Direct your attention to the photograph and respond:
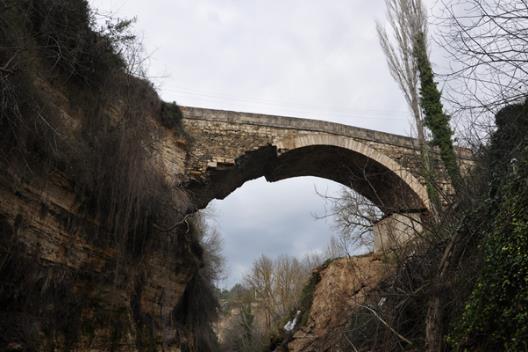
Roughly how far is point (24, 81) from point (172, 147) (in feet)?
17.1

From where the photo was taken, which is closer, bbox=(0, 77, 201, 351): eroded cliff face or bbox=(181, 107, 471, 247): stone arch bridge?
bbox=(0, 77, 201, 351): eroded cliff face

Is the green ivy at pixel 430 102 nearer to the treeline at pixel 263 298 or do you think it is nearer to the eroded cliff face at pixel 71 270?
the eroded cliff face at pixel 71 270

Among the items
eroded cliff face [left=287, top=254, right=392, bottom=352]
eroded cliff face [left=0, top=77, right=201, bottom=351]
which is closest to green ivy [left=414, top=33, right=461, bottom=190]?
eroded cliff face [left=287, top=254, right=392, bottom=352]

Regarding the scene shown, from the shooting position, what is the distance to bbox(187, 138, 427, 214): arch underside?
11.7m

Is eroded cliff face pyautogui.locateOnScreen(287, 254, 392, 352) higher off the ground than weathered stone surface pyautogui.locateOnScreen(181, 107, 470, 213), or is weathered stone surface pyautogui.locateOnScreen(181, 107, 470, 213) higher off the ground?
weathered stone surface pyautogui.locateOnScreen(181, 107, 470, 213)

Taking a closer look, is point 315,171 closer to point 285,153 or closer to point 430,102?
point 285,153

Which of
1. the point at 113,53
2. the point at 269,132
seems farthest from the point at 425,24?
the point at 113,53

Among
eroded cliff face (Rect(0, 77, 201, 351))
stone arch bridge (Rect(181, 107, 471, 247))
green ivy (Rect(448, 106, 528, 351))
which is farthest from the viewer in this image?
stone arch bridge (Rect(181, 107, 471, 247))

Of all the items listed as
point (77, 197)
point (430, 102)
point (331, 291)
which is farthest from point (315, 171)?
point (77, 197)

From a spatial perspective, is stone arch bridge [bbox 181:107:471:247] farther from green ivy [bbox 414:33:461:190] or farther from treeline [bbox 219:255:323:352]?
treeline [bbox 219:255:323:352]

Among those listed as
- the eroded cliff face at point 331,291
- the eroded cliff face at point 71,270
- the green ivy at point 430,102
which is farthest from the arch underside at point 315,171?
the eroded cliff face at point 71,270

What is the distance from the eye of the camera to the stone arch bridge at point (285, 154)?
37.3ft

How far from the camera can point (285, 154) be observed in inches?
484

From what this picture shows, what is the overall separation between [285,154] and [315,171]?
2.10 meters
